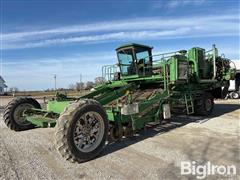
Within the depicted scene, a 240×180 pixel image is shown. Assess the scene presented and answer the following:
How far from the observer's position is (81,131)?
18.3 feet

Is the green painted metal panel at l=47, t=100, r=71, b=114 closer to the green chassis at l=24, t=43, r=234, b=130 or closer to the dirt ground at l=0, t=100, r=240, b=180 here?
the green chassis at l=24, t=43, r=234, b=130

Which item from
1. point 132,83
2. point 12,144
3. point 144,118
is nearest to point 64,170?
point 12,144

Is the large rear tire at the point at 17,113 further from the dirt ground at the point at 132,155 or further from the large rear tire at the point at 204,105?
the large rear tire at the point at 204,105

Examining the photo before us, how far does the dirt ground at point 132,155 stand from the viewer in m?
4.66

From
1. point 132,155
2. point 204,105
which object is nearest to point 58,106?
point 132,155

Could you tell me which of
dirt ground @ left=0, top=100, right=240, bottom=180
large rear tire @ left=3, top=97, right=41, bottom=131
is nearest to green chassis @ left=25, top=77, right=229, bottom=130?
large rear tire @ left=3, top=97, right=41, bottom=131

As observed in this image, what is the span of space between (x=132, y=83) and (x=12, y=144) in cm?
479

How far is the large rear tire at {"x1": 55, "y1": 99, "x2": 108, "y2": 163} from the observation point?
510cm

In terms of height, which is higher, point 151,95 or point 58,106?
point 151,95

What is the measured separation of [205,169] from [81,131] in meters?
2.53

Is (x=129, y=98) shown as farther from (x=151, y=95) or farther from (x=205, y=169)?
(x=205, y=169)

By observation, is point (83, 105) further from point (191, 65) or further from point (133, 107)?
point (191, 65)

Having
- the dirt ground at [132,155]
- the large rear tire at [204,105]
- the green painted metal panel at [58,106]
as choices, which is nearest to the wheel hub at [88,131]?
the dirt ground at [132,155]

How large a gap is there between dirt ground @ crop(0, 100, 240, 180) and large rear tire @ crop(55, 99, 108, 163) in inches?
8.1
